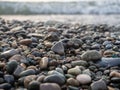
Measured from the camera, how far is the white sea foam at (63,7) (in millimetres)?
12484

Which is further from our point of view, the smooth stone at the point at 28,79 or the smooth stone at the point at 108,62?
the smooth stone at the point at 108,62

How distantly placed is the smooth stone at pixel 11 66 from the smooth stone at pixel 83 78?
24.7 inches

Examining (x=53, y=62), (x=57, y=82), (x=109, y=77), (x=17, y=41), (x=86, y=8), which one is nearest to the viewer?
(x=57, y=82)

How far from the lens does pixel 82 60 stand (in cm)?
333

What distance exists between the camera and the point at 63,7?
12.9m

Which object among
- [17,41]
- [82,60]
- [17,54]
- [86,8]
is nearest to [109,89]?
[82,60]

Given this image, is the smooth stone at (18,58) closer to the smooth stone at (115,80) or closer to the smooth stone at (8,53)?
the smooth stone at (8,53)

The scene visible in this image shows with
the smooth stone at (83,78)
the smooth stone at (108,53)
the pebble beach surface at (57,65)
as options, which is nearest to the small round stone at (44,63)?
the pebble beach surface at (57,65)

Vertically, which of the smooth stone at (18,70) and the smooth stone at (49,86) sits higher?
the smooth stone at (18,70)

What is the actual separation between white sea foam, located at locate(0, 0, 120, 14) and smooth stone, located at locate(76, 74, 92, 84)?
9.63 metres

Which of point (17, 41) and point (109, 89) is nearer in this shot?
point (109, 89)

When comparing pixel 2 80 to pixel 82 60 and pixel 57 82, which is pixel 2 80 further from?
pixel 82 60

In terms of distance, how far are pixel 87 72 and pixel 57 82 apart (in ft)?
1.34

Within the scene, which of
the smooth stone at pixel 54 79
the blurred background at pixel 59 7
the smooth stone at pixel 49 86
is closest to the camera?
the smooth stone at pixel 49 86
